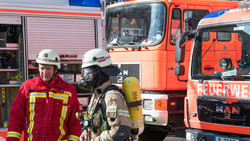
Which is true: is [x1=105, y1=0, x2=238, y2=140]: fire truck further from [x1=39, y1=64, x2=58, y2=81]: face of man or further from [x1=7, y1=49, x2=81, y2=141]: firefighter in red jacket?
[x1=39, y1=64, x2=58, y2=81]: face of man

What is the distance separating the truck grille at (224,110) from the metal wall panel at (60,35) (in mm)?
2790

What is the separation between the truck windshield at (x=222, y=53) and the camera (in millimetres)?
5645

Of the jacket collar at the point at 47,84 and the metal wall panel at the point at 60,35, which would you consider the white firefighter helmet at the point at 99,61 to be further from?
the metal wall panel at the point at 60,35

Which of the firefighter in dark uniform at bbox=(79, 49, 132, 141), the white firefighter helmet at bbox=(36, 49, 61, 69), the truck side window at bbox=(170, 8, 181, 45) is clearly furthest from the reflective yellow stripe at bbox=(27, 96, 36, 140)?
the truck side window at bbox=(170, 8, 181, 45)

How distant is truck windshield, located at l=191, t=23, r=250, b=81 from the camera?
564cm

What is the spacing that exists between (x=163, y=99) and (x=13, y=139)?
3.61 m

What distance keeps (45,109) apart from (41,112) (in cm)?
5

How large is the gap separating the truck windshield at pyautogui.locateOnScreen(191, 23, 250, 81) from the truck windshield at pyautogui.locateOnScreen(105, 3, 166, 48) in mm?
1170

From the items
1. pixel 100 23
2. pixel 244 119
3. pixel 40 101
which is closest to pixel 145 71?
pixel 100 23

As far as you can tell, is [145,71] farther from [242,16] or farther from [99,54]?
[99,54]

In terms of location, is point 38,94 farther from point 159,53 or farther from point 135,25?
point 135,25

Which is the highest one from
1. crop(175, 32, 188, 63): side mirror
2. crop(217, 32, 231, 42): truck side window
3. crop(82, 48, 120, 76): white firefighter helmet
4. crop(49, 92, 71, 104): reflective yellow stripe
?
crop(217, 32, 231, 42): truck side window

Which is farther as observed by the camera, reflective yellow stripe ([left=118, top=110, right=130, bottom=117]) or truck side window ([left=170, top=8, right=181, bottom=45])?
truck side window ([left=170, top=8, right=181, bottom=45])

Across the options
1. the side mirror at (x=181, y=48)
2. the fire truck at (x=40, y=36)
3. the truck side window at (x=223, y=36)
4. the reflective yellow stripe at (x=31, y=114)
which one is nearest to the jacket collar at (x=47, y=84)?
the reflective yellow stripe at (x=31, y=114)
